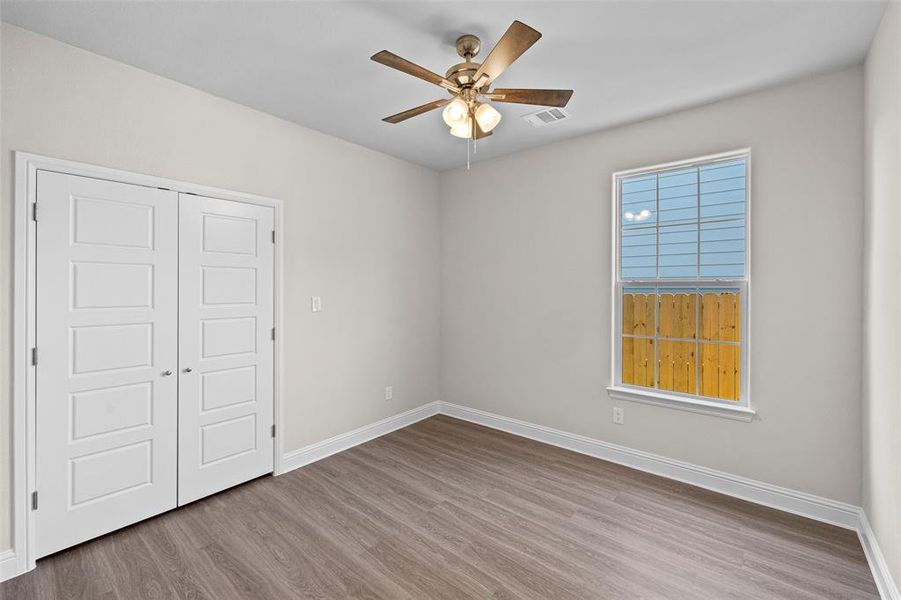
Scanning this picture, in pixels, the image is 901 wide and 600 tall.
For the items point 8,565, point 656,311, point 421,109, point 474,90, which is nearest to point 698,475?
point 656,311

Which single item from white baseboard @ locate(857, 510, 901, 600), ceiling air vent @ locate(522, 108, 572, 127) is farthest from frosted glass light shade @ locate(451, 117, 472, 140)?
white baseboard @ locate(857, 510, 901, 600)

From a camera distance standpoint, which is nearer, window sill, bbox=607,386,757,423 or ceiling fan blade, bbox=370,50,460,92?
ceiling fan blade, bbox=370,50,460,92

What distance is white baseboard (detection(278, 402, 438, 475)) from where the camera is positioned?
10.8 feet

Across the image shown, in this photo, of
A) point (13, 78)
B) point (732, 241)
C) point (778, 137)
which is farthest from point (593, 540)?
point (13, 78)

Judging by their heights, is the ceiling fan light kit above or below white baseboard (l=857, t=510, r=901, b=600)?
above

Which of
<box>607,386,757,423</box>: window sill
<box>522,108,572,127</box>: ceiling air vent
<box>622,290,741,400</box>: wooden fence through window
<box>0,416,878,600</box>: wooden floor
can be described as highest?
<box>522,108,572,127</box>: ceiling air vent

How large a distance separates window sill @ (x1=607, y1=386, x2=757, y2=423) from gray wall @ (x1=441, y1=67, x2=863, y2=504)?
56mm

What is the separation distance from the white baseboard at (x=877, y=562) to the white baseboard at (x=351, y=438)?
3399 mm

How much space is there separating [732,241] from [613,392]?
4.70 feet

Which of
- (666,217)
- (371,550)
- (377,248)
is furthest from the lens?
(377,248)

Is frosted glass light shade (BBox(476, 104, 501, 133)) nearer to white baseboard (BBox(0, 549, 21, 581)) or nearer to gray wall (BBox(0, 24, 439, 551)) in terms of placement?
gray wall (BBox(0, 24, 439, 551))

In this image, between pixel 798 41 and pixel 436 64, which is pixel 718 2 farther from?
pixel 436 64

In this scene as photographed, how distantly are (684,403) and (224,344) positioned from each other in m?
3.36

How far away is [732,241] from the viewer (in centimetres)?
289
